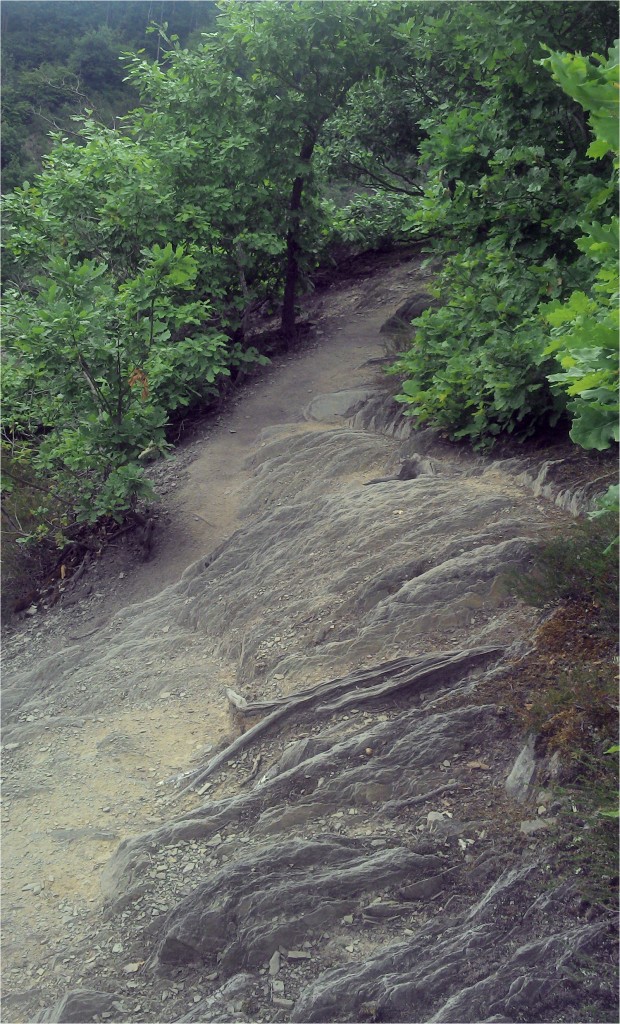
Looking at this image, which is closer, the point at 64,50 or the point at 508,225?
the point at 508,225

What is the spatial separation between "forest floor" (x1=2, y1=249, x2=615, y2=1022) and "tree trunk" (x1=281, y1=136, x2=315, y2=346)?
280cm

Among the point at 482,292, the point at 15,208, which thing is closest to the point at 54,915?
the point at 482,292

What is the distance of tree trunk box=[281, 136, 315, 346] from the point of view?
35.0 ft

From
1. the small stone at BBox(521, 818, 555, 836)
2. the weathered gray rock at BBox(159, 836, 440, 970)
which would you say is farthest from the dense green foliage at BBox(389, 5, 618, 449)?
the weathered gray rock at BBox(159, 836, 440, 970)

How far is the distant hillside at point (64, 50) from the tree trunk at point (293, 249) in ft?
38.4

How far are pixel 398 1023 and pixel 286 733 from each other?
174 centimetres

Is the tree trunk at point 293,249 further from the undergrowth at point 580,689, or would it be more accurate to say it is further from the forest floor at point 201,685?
the undergrowth at point 580,689

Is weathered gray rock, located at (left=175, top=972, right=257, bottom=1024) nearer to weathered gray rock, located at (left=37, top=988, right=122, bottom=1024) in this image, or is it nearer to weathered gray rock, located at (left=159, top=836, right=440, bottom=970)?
weathered gray rock, located at (left=159, top=836, right=440, bottom=970)

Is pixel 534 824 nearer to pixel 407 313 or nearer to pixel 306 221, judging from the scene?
pixel 407 313

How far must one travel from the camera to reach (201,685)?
5.47 metres

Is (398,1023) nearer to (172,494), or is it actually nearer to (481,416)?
(481,416)

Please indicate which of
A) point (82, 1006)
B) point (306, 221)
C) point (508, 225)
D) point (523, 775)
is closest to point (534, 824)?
→ point (523, 775)

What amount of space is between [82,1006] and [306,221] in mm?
9832

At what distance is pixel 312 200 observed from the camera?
11312 mm
